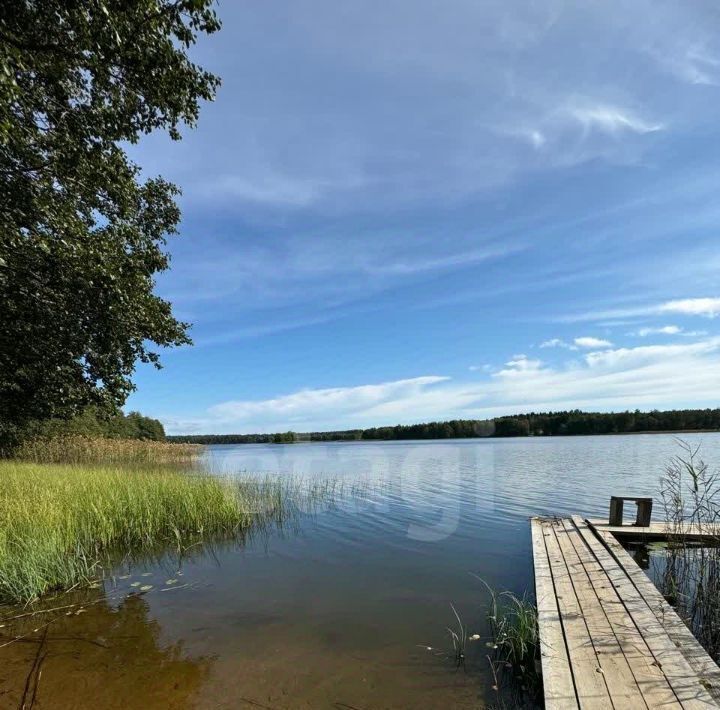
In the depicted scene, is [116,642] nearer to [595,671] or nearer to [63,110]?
[595,671]

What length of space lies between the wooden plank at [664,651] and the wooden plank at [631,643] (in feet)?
0.16

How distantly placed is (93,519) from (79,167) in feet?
21.4

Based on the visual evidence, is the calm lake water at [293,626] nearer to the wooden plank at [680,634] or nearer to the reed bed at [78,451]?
the wooden plank at [680,634]

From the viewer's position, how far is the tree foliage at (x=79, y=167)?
4926 millimetres

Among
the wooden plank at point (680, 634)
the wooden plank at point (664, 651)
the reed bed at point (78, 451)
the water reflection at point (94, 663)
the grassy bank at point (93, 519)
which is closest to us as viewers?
the wooden plank at point (664, 651)

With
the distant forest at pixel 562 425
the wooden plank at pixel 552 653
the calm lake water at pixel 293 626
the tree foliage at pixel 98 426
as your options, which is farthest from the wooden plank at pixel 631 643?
the distant forest at pixel 562 425

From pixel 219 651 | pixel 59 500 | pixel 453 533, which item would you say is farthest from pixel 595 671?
pixel 59 500

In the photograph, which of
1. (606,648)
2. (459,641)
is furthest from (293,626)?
(606,648)

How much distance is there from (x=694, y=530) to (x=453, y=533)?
195 inches

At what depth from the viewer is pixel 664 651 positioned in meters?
4.05

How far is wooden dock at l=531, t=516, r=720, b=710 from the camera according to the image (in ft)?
11.2

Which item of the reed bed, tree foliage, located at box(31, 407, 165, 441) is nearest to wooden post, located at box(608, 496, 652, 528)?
tree foliage, located at box(31, 407, 165, 441)

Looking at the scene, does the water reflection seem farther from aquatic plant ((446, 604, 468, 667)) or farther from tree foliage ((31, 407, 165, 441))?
tree foliage ((31, 407, 165, 441))

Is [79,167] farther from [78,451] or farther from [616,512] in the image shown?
[78,451]
